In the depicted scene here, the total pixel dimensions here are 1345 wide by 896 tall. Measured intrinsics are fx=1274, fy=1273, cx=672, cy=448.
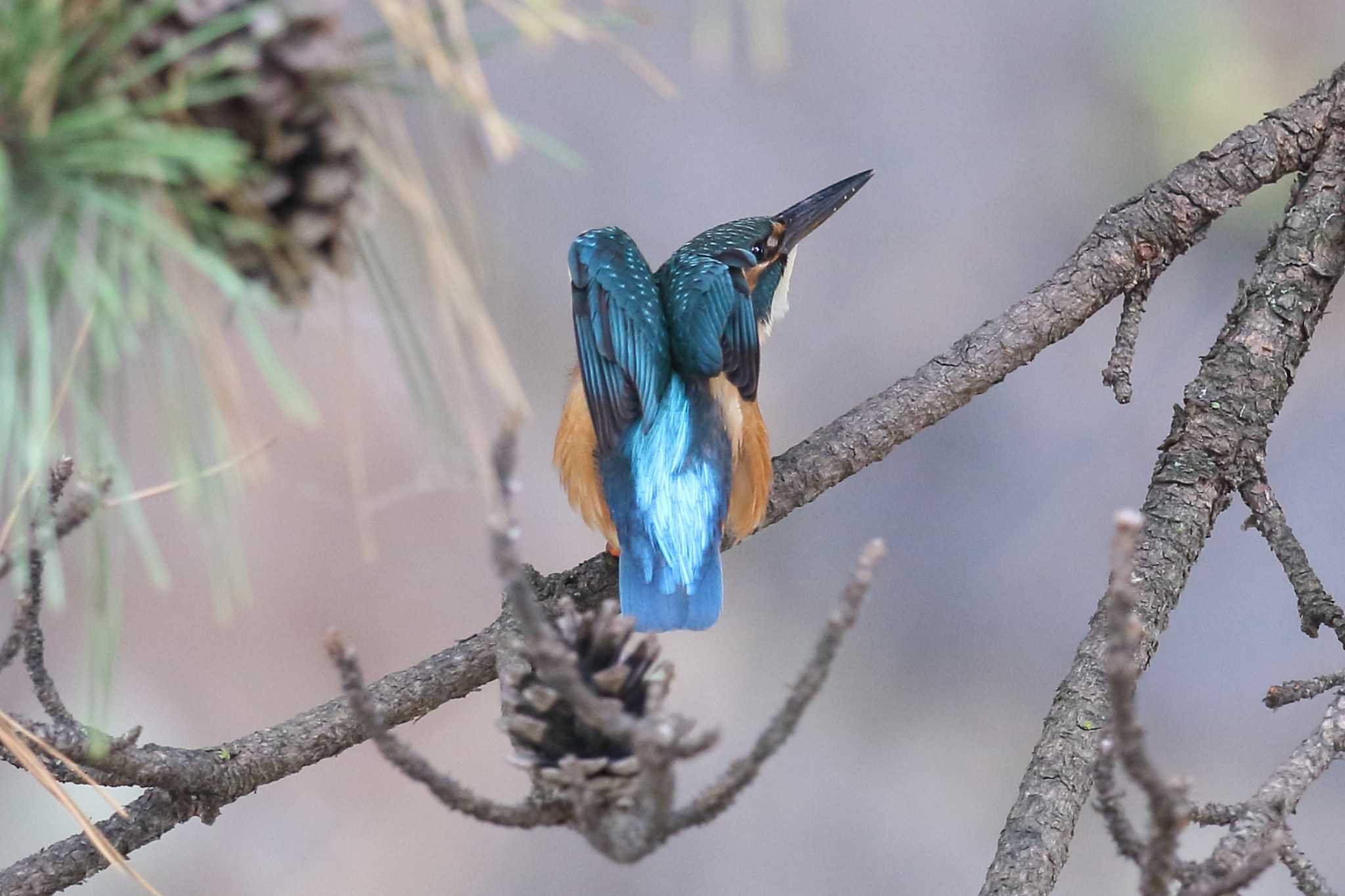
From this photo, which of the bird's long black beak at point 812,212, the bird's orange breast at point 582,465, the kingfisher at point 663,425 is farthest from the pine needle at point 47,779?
the bird's long black beak at point 812,212

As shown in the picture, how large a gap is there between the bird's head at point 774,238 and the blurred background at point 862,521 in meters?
1.01

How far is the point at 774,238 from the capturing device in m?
1.63

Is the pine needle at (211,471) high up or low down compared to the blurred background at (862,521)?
down

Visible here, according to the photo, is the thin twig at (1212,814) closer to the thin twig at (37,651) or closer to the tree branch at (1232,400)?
the tree branch at (1232,400)

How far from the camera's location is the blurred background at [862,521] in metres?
2.64

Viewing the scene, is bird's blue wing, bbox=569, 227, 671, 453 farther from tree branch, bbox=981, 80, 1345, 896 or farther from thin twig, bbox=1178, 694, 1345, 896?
thin twig, bbox=1178, 694, 1345, 896

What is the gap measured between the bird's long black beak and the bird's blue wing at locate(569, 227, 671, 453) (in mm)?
275

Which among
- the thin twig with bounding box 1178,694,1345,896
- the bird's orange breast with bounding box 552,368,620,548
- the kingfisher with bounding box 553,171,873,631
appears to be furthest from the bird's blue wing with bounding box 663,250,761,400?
the thin twig with bounding box 1178,694,1345,896

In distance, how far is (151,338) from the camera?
49cm

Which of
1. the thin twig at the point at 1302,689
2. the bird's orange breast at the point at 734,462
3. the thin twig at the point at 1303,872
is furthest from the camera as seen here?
the bird's orange breast at the point at 734,462

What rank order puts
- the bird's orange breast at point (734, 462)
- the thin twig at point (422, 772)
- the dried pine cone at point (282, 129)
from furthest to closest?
the bird's orange breast at point (734, 462), the thin twig at point (422, 772), the dried pine cone at point (282, 129)

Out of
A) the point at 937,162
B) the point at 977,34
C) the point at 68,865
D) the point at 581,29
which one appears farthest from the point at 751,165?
the point at 581,29

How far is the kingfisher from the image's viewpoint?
122 centimetres

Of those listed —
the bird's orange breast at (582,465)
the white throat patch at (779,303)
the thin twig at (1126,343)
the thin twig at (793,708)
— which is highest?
the white throat patch at (779,303)
